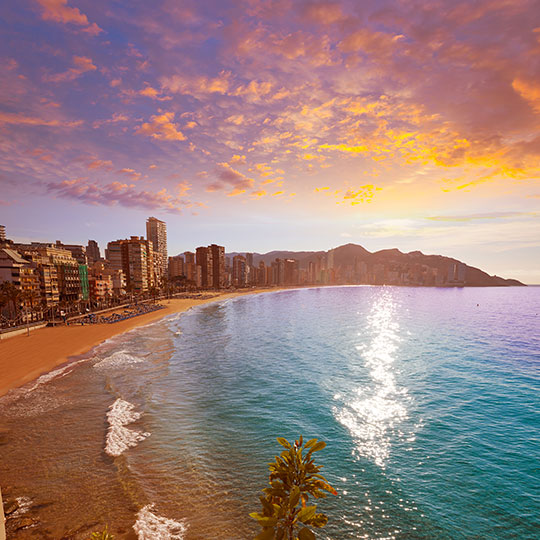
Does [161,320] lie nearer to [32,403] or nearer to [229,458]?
[32,403]

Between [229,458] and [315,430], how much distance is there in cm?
849

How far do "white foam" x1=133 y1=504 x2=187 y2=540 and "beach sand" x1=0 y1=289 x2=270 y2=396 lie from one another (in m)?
30.6

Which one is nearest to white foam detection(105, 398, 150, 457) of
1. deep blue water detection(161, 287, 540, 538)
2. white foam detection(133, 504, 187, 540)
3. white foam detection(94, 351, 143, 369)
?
deep blue water detection(161, 287, 540, 538)

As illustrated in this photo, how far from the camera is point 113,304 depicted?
128 m

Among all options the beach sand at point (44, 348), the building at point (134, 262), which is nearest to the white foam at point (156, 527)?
the beach sand at point (44, 348)

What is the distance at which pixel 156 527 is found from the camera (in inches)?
623

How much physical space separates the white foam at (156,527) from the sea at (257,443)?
7 cm

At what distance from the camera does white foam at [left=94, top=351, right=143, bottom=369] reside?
46000mm

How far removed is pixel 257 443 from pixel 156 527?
10.3 metres

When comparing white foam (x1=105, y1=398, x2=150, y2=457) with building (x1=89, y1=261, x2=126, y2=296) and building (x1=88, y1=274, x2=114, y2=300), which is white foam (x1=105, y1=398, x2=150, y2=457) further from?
building (x1=89, y1=261, x2=126, y2=296)

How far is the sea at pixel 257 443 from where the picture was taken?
1706cm

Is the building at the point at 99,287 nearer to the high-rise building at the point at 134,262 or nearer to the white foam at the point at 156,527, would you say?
the high-rise building at the point at 134,262

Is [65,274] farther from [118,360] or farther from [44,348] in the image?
[118,360]

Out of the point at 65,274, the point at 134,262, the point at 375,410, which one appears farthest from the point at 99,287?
the point at 375,410
